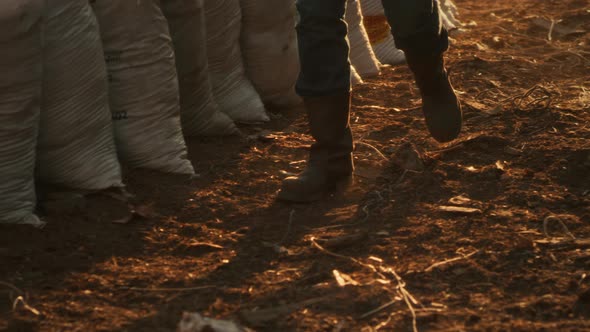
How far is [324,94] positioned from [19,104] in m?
0.88

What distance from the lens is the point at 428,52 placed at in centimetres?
323

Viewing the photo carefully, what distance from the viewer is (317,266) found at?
2744mm

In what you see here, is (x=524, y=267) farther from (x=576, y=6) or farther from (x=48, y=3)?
(x=576, y=6)

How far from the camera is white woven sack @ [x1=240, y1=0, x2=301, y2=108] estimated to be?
4094mm

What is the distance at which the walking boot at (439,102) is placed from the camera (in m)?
3.34

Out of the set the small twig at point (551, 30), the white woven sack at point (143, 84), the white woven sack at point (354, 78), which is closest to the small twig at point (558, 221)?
the white woven sack at point (143, 84)

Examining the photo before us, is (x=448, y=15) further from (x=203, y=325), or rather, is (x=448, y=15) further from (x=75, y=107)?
(x=203, y=325)

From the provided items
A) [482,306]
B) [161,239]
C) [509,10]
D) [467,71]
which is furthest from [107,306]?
[509,10]

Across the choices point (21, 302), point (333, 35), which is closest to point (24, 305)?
point (21, 302)

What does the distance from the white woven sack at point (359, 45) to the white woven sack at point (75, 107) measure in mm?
1614

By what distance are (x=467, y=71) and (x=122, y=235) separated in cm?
232

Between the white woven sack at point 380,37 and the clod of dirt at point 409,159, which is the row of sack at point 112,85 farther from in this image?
the white woven sack at point 380,37

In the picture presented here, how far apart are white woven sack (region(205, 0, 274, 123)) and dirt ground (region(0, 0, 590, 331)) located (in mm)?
105

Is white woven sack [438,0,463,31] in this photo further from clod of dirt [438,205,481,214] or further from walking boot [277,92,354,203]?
clod of dirt [438,205,481,214]
